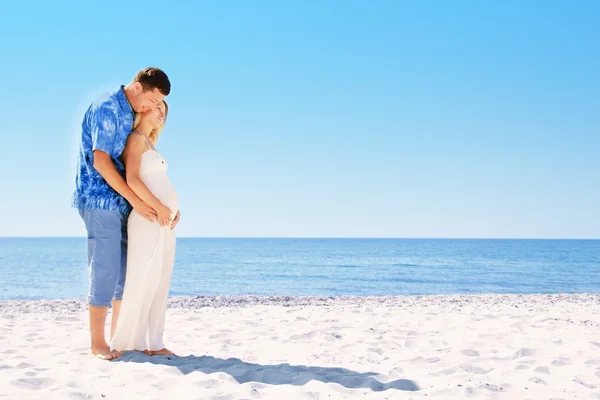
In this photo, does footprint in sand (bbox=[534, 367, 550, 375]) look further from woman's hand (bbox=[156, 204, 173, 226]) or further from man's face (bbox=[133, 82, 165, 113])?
man's face (bbox=[133, 82, 165, 113])

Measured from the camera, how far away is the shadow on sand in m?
3.38

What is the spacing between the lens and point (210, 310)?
7.56 m

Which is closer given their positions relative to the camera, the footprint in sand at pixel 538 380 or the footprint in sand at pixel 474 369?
the footprint in sand at pixel 538 380

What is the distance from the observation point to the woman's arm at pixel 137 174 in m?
3.73

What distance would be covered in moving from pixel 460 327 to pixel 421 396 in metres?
2.64

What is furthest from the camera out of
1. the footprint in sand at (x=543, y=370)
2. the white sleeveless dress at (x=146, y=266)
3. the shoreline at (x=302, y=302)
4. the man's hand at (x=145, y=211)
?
the shoreline at (x=302, y=302)

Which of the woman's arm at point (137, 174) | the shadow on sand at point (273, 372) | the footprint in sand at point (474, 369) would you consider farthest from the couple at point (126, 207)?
the footprint in sand at point (474, 369)

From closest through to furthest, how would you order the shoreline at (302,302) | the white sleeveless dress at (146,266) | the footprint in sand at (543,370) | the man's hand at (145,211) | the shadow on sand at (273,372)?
the shadow on sand at (273,372), the footprint in sand at (543,370), the man's hand at (145,211), the white sleeveless dress at (146,266), the shoreline at (302,302)

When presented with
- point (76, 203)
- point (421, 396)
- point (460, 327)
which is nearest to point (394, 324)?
point (460, 327)

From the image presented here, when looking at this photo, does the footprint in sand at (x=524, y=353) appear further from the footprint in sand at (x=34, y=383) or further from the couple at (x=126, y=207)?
the footprint in sand at (x=34, y=383)

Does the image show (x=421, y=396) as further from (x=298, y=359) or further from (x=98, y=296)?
(x=98, y=296)

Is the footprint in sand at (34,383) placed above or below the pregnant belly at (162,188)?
below

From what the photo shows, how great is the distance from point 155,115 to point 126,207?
0.72 m

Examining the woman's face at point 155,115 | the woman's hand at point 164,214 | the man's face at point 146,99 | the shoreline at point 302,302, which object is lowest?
the shoreline at point 302,302
